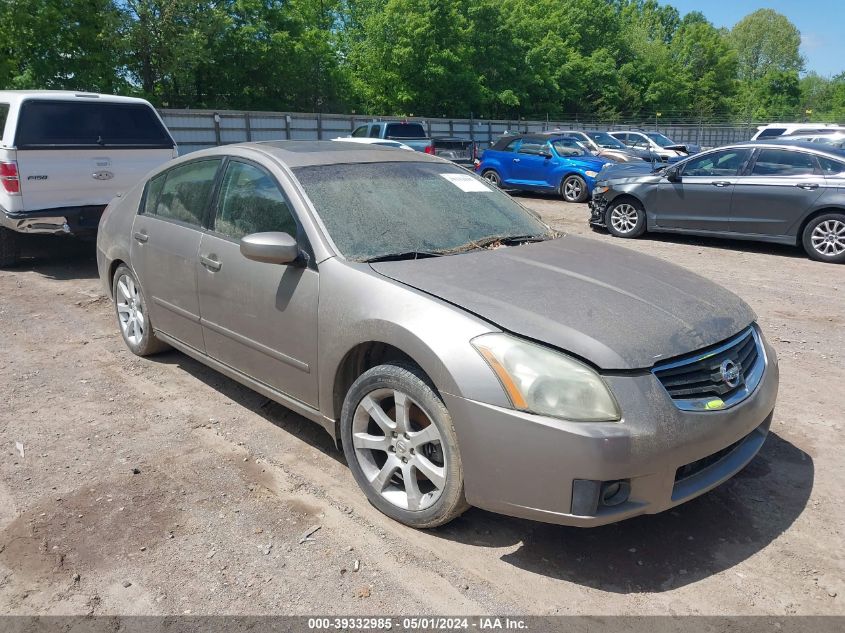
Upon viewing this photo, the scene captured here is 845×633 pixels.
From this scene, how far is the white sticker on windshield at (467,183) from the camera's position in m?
4.25

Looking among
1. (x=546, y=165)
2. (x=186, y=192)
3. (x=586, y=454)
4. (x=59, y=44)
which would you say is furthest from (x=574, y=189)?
(x=59, y=44)

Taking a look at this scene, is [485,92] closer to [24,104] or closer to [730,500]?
Answer: [24,104]

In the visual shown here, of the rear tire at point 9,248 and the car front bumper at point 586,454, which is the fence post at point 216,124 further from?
the car front bumper at point 586,454

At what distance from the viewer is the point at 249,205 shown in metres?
3.97

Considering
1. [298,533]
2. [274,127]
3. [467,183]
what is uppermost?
[274,127]

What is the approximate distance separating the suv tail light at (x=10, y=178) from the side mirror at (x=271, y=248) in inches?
212

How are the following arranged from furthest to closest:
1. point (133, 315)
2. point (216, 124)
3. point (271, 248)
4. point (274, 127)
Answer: point (274, 127) < point (216, 124) < point (133, 315) < point (271, 248)

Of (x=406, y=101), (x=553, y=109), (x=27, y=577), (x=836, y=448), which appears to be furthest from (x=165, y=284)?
(x=553, y=109)

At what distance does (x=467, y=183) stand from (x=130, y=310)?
2.85 metres

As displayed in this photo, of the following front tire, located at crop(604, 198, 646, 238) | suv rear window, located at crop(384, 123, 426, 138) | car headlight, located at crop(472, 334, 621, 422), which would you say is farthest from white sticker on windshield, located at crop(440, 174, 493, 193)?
suv rear window, located at crop(384, 123, 426, 138)

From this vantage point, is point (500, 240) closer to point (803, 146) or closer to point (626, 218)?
point (803, 146)

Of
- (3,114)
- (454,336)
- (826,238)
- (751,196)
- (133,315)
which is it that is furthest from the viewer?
(751,196)

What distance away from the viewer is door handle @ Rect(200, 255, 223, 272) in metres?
4.00

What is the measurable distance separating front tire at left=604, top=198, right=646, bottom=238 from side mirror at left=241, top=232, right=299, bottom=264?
8863 millimetres
